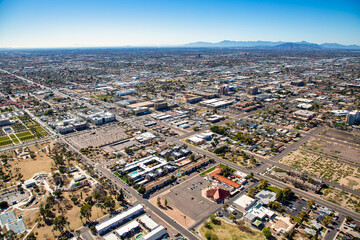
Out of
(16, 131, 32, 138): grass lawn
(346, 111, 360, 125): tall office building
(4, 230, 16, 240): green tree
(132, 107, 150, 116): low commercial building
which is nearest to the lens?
(4, 230, 16, 240): green tree

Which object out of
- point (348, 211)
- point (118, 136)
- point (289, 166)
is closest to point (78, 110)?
point (118, 136)

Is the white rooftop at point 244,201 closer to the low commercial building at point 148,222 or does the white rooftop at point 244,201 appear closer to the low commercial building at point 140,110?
the low commercial building at point 148,222

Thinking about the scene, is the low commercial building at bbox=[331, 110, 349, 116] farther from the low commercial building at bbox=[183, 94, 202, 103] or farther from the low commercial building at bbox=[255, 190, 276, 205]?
the low commercial building at bbox=[255, 190, 276, 205]

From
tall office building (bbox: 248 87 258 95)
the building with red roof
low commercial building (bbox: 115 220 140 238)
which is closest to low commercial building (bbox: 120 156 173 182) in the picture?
the building with red roof

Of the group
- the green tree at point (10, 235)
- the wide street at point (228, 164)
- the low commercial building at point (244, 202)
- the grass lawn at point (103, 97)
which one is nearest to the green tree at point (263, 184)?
the wide street at point (228, 164)

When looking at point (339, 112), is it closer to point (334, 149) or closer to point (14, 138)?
point (334, 149)

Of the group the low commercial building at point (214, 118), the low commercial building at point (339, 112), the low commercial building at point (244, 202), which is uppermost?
the low commercial building at point (339, 112)

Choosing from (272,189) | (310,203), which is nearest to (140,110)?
(272,189)

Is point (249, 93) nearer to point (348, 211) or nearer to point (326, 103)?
point (326, 103)
